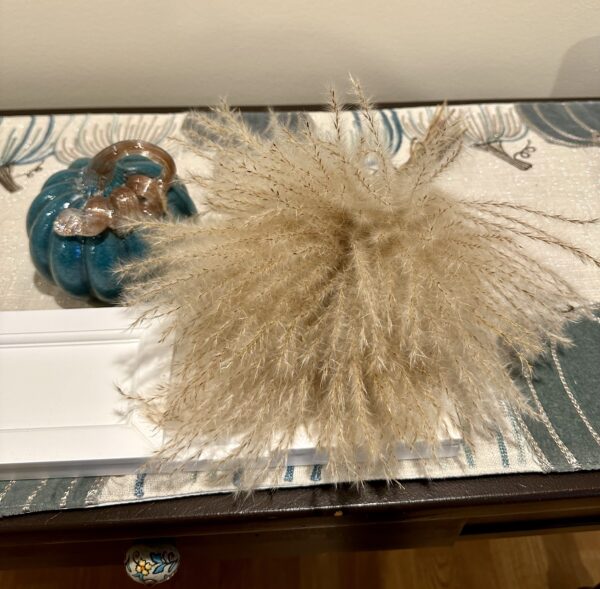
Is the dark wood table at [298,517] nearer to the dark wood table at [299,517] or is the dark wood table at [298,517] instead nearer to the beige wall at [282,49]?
the dark wood table at [299,517]

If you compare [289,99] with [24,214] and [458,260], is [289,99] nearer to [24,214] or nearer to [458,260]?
[24,214]

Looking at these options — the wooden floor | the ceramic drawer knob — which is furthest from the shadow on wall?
the ceramic drawer knob

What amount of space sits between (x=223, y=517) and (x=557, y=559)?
2.57ft

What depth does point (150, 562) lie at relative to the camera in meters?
0.56

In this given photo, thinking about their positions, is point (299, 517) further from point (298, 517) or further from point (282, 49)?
point (282, 49)

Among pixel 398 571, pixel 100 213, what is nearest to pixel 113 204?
pixel 100 213

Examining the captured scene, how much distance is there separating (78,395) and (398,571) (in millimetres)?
731

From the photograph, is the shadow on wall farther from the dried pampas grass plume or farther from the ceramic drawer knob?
the ceramic drawer knob

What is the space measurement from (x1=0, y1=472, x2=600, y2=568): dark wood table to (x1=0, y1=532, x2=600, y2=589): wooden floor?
0.42 metres

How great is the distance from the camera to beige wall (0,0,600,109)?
852 mm

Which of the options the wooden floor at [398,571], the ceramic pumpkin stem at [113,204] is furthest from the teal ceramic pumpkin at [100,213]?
the wooden floor at [398,571]

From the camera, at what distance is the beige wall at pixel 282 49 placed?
A: 85 centimetres

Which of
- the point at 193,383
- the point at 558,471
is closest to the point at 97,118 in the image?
the point at 193,383

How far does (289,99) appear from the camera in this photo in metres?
0.99
